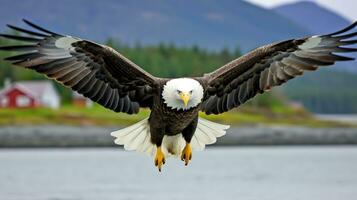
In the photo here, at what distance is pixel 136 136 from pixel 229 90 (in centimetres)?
107

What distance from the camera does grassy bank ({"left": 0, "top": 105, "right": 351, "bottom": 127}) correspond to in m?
47.6

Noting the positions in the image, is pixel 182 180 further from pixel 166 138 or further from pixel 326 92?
pixel 326 92

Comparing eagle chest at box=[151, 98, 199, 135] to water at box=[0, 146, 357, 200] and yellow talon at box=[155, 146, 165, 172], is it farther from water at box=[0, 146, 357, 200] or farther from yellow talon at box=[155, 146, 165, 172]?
water at box=[0, 146, 357, 200]

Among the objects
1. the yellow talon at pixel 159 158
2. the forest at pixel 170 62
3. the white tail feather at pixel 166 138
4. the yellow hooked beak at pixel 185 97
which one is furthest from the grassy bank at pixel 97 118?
the yellow hooked beak at pixel 185 97

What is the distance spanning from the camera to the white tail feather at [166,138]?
386 inches

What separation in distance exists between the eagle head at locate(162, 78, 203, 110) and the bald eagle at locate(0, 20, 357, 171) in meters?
0.02

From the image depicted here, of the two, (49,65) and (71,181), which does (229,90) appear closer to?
(49,65)

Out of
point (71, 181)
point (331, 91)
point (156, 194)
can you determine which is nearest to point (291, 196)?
point (156, 194)

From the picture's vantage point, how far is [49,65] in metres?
9.38

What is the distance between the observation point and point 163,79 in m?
9.34

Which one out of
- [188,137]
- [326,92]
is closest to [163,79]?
[188,137]

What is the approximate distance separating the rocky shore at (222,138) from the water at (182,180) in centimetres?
1117

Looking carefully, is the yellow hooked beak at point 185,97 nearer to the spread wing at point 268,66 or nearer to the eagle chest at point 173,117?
the eagle chest at point 173,117

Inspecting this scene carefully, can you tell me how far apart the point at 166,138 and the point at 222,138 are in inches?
1595
